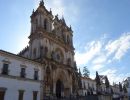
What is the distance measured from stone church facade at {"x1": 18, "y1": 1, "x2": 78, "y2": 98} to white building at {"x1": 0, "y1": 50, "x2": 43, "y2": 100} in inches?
95.7

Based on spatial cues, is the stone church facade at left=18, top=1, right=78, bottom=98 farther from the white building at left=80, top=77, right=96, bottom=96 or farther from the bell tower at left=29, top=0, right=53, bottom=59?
the white building at left=80, top=77, right=96, bottom=96

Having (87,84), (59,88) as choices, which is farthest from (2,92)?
(87,84)

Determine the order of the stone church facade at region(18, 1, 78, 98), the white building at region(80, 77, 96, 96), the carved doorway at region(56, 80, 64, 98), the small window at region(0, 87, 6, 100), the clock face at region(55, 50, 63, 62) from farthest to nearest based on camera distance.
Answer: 1. the white building at region(80, 77, 96, 96)
2. the clock face at region(55, 50, 63, 62)
3. the carved doorway at region(56, 80, 64, 98)
4. the stone church facade at region(18, 1, 78, 98)
5. the small window at region(0, 87, 6, 100)

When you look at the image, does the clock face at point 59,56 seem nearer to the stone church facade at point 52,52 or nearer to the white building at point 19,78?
the stone church facade at point 52,52

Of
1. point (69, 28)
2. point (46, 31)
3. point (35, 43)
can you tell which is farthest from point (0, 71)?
point (69, 28)

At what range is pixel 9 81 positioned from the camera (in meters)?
25.8

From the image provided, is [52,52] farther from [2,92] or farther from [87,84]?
[87,84]

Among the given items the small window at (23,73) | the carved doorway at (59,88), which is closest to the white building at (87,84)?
the carved doorway at (59,88)

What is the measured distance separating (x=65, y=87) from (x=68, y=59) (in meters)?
7.20

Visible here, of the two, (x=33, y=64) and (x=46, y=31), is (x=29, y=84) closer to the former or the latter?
(x=33, y=64)

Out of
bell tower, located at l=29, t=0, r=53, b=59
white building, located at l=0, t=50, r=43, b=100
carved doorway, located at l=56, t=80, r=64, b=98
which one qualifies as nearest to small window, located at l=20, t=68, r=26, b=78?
white building, located at l=0, t=50, r=43, b=100

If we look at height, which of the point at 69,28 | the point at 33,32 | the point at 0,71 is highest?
the point at 69,28

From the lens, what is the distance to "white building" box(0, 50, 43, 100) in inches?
996

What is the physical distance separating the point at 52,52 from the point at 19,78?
1229 cm
